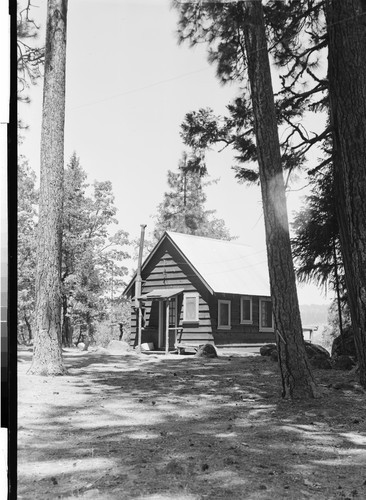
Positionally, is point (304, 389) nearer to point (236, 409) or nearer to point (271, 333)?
point (236, 409)

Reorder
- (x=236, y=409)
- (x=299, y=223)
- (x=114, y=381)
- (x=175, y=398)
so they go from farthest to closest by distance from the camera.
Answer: (x=299, y=223) < (x=114, y=381) < (x=175, y=398) < (x=236, y=409)

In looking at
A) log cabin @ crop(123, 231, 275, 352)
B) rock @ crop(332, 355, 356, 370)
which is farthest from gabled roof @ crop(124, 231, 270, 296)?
rock @ crop(332, 355, 356, 370)

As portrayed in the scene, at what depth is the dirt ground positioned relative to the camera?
269cm

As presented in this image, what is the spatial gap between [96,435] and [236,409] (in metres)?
1.59

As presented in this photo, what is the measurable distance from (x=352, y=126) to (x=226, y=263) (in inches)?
173

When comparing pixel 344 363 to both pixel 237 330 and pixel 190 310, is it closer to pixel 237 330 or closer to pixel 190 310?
pixel 190 310

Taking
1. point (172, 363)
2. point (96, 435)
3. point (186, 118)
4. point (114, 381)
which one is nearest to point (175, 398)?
point (114, 381)

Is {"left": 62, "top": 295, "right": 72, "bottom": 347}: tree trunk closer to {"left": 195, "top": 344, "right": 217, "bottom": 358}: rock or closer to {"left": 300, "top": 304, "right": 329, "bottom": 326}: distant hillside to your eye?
{"left": 195, "top": 344, "right": 217, "bottom": 358}: rock

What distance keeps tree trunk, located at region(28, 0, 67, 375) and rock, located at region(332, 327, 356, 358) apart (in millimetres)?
4614

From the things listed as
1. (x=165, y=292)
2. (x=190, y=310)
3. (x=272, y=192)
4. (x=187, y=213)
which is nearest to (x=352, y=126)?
(x=272, y=192)

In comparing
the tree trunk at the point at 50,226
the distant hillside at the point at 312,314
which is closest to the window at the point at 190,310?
the distant hillside at the point at 312,314

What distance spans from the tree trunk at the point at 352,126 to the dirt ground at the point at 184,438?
121cm

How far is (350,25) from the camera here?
17.3ft

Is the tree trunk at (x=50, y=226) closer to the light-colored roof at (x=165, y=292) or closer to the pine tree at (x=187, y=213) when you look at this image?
the pine tree at (x=187, y=213)
